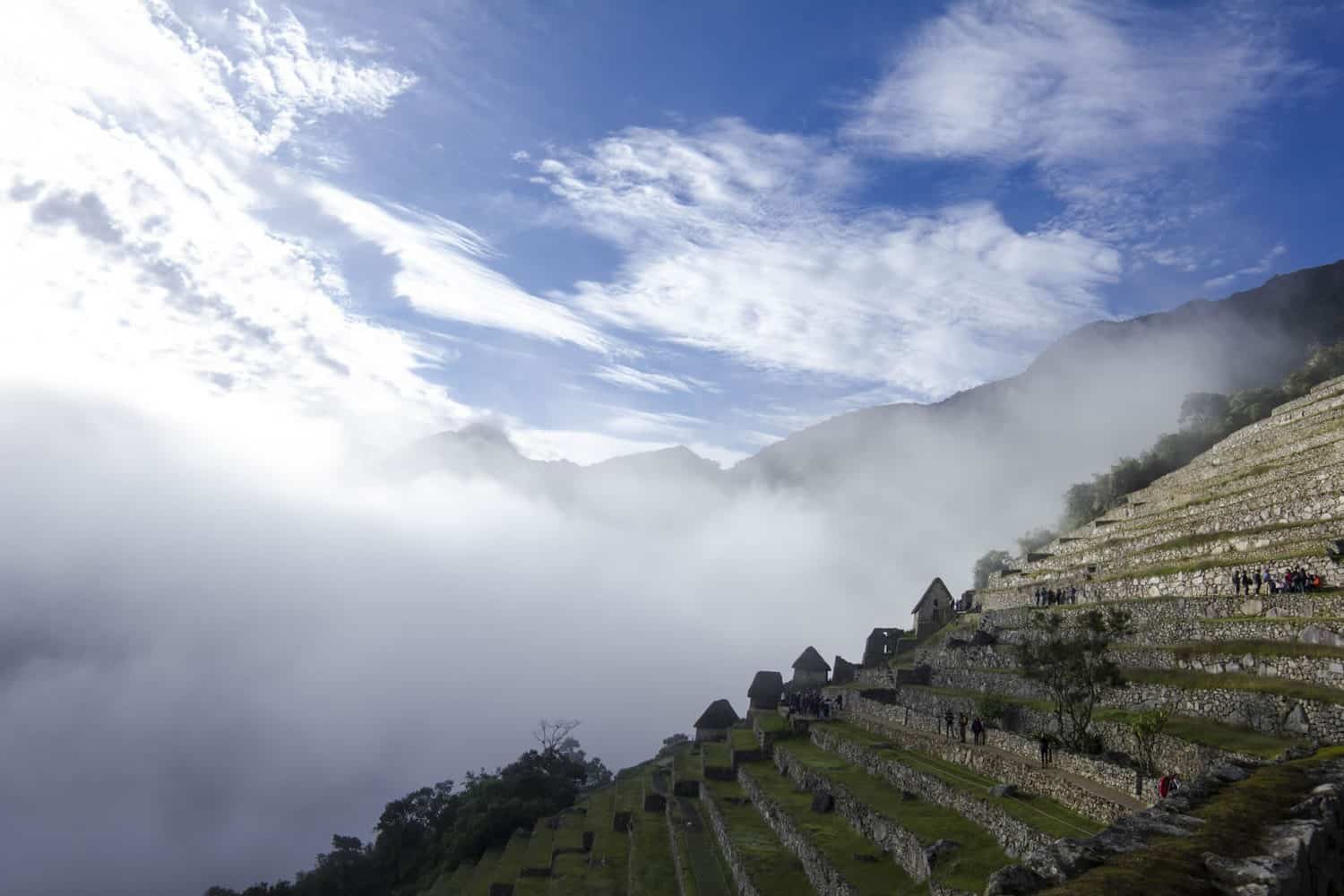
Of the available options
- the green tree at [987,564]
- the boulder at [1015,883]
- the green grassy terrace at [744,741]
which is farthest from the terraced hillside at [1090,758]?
the green tree at [987,564]

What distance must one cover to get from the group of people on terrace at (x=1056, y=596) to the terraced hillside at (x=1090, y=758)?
0.99 feet

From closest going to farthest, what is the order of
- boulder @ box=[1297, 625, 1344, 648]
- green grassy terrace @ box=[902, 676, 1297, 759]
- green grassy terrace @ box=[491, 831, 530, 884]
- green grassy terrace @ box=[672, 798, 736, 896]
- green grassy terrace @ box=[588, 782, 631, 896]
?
green grassy terrace @ box=[902, 676, 1297, 759] < boulder @ box=[1297, 625, 1344, 648] < green grassy terrace @ box=[672, 798, 736, 896] < green grassy terrace @ box=[588, 782, 631, 896] < green grassy terrace @ box=[491, 831, 530, 884]

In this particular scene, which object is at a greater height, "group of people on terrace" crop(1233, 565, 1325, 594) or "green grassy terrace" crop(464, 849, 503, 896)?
"group of people on terrace" crop(1233, 565, 1325, 594)

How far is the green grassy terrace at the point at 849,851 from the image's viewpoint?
16.9 meters

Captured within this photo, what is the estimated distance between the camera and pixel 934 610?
52281 millimetres

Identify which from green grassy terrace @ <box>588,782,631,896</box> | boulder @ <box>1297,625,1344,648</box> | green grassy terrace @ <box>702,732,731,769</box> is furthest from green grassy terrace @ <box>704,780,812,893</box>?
boulder @ <box>1297,625,1344,648</box>

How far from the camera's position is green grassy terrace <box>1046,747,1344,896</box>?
23.3ft

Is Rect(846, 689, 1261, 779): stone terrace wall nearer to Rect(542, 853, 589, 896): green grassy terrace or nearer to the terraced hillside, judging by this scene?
the terraced hillside

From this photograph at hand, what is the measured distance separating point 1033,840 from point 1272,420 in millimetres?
36794

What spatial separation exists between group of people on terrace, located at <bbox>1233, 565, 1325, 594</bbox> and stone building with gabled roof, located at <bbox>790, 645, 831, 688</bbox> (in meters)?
31.0

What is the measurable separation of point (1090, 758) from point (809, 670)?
3558 cm

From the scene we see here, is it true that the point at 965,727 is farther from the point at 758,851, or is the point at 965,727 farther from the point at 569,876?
the point at 569,876

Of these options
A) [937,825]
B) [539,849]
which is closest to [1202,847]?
[937,825]

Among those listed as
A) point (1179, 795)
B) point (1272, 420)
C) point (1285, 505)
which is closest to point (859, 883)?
point (1179, 795)
